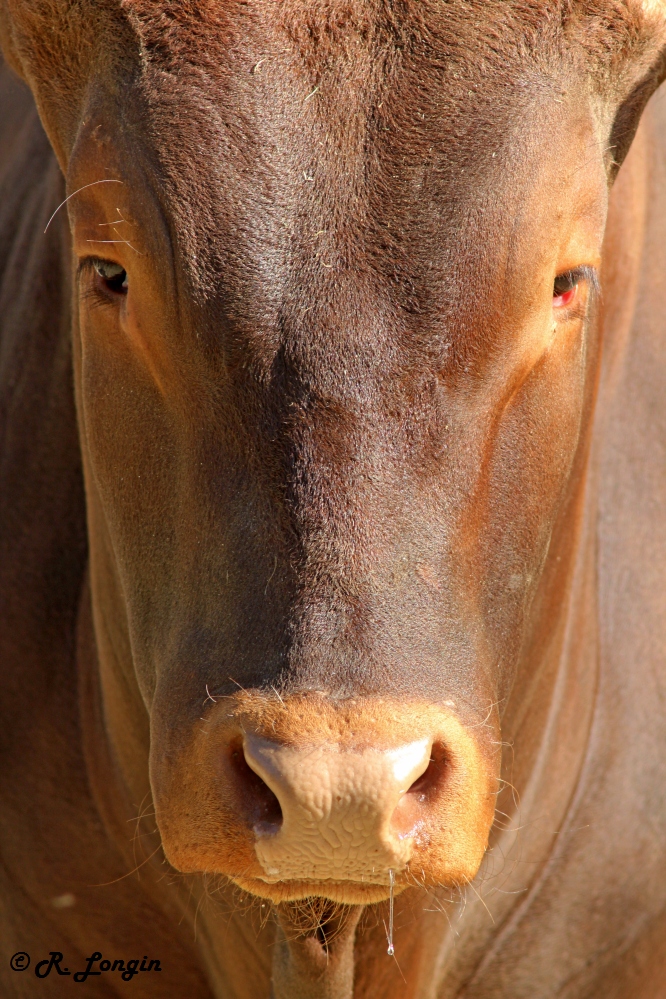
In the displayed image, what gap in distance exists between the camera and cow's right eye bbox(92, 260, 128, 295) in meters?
2.69

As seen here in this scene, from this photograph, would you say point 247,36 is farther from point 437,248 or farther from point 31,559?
point 31,559

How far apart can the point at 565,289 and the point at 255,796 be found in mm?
1249

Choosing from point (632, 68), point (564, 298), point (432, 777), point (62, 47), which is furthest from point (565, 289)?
point (62, 47)

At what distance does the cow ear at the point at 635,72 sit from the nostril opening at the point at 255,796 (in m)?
1.60

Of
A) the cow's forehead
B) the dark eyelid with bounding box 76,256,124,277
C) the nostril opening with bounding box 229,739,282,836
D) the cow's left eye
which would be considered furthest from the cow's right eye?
the nostril opening with bounding box 229,739,282,836

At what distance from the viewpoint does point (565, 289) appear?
8.95 feet

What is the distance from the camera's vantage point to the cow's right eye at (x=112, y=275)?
269cm

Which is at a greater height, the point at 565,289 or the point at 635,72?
the point at 635,72

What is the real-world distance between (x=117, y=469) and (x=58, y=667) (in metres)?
1.17

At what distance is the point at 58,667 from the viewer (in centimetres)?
376

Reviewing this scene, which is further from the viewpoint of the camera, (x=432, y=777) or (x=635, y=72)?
(x=635, y=72)

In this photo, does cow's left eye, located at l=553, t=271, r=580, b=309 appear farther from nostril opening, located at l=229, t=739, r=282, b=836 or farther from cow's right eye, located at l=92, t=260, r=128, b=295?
nostril opening, located at l=229, t=739, r=282, b=836

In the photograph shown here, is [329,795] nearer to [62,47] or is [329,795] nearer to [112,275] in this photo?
[112,275]

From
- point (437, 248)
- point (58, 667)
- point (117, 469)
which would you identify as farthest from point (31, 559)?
point (437, 248)
